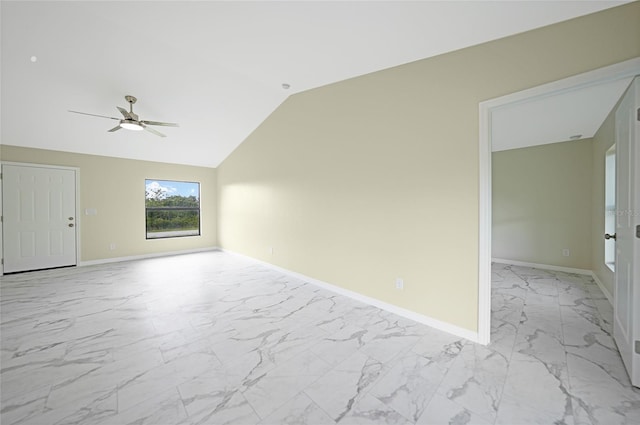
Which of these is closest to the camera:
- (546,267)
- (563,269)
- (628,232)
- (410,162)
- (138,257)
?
(628,232)

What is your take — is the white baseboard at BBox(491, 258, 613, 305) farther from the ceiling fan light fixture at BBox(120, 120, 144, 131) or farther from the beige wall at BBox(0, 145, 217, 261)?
the beige wall at BBox(0, 145, 217, 261)

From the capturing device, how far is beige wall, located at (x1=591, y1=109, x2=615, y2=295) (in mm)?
3369

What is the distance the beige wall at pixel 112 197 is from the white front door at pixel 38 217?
18 cm

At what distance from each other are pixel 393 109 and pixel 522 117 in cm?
249

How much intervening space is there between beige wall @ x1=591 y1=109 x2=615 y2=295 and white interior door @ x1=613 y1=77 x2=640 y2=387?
1.78 meters

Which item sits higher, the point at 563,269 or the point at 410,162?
the point at 410,162

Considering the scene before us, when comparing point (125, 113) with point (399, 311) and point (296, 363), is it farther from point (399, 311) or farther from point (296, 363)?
point (399, 311)

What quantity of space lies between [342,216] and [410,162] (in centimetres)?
118

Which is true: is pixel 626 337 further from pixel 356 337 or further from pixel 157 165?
pixel 157 165

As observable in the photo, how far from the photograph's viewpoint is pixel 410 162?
271cm

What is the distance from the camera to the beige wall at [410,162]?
6.28ft

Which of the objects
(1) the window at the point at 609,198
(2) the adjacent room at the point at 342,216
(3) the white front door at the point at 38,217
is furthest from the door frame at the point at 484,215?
(3) the white front door at the point at 38,217

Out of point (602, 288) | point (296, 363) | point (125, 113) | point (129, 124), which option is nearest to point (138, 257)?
point (129, 124)

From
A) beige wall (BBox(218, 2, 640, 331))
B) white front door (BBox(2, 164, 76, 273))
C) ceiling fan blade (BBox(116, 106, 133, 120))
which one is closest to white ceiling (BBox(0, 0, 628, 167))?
beige wall (BBox(218, 2, 640, 331))
